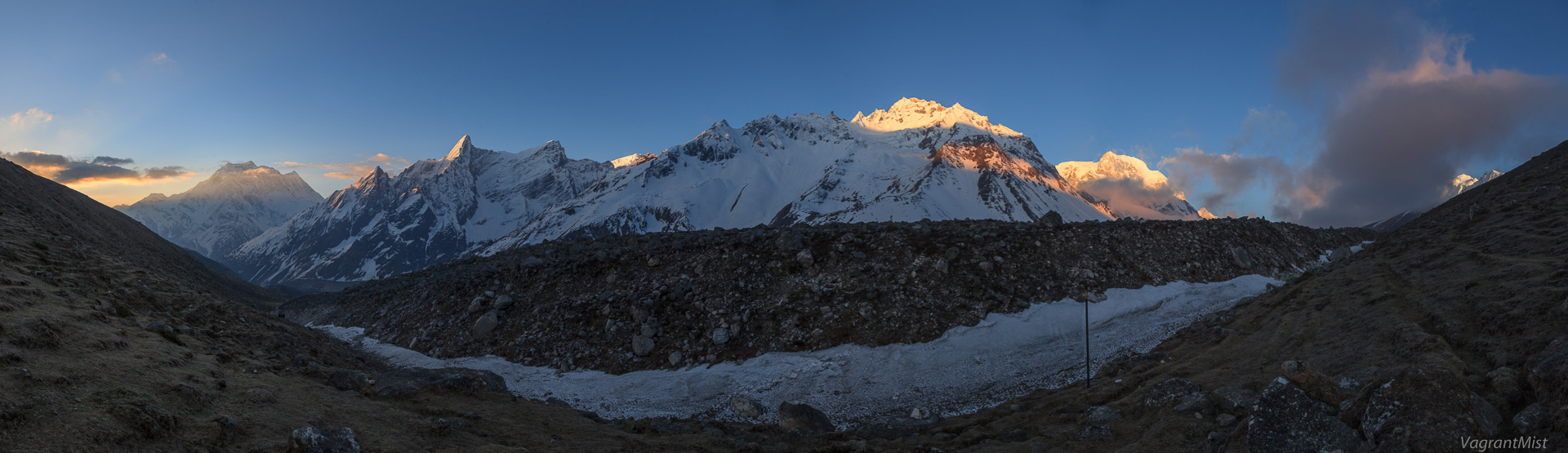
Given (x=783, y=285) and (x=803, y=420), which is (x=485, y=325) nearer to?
(x=783, y=285)

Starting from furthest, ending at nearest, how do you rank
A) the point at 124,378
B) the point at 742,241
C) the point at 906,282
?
the point at 742,241 → the point at 906,282 → the point at 124,378

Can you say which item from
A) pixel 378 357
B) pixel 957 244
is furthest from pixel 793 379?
pixel 378 357

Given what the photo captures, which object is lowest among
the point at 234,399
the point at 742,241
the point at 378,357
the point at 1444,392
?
the point at 378,357

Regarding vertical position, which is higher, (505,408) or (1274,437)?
(1274,437)

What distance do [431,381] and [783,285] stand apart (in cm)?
1970

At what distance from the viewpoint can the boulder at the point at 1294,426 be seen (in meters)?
9.84

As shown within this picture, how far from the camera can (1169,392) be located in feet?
50.6

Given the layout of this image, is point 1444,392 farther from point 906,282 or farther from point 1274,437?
point 906,282

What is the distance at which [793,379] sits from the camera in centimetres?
2681

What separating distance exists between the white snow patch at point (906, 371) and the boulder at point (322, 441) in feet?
41.0

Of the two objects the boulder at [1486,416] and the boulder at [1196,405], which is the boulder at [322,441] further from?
the boulder at [1486,416]

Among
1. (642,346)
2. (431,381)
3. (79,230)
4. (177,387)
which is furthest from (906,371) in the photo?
(79,230)

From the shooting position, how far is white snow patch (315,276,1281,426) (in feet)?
79.1

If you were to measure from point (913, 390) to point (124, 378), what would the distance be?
77.8 ft
